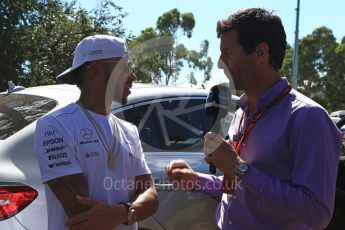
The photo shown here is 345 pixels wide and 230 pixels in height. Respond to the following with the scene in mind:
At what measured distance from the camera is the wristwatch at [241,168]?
1825 millimetres

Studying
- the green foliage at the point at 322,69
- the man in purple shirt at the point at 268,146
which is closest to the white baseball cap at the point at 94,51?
the man in purple shirt at the point at 268,146

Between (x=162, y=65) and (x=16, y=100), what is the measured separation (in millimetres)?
22243

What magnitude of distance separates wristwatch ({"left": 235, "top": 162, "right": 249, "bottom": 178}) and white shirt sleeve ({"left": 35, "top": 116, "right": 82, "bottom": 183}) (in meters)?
0.60

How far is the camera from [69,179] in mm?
1846

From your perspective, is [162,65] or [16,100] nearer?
[16,100]

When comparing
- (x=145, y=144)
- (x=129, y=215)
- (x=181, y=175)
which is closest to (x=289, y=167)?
(x=181, y=175)

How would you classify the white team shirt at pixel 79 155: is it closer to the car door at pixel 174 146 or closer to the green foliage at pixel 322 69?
the car door at pixel 174 146

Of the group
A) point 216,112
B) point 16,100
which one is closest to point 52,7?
point 16,100

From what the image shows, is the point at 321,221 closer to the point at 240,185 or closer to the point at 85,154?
the point at 240,185

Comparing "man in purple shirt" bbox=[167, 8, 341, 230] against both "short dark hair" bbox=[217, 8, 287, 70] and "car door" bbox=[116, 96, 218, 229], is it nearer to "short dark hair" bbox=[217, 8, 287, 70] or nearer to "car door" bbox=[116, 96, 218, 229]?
"short dark hair" bbox=[217, 8, 287, 70]

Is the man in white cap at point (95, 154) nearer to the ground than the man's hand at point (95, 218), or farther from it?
farther from it

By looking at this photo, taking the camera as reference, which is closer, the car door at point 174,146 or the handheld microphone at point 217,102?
the handheld microphone at point 217,102

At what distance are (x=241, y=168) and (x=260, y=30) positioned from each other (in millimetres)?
568

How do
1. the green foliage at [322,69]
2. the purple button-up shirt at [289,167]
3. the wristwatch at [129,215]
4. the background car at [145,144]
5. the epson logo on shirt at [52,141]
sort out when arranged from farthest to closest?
the green foliage at [322,69], the background car at [145,144], the wristwatch at [129,215], the epson logo on shirt at [52,141], the purple button-up shirt at [289,167]
